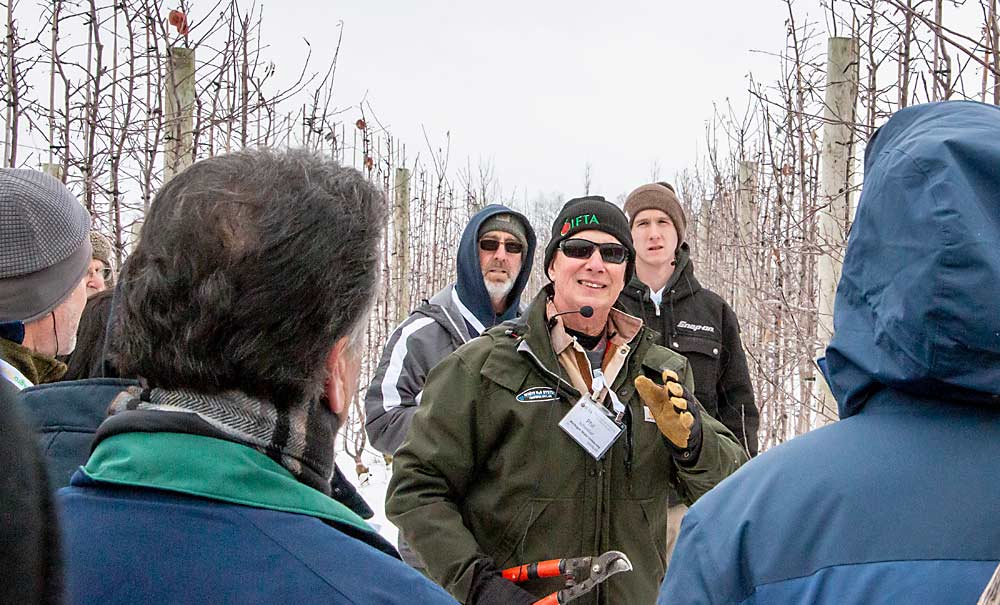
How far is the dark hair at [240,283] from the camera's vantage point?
108 centimetres

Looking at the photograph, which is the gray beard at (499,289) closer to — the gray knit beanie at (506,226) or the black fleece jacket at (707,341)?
the gray knit beanie at (506,226)

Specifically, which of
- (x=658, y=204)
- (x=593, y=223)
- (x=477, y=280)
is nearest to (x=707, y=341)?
(x=658, y=204)

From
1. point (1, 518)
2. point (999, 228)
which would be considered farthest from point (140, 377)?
point (999, 228)

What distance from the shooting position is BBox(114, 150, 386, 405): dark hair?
108 centimetres

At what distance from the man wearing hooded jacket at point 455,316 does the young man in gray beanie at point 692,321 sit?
560 millimetres

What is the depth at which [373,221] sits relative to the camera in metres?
1.23

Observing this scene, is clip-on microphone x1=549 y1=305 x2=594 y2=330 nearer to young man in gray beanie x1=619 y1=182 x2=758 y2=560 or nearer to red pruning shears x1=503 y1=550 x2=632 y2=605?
red pruning shears x1=503 y1=550 x2=632 y2=605

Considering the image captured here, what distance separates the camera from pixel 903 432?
112 centimetres

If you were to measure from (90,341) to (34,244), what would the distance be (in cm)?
43

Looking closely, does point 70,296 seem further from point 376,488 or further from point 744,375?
point 376,488

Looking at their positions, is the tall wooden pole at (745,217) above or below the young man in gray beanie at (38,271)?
above

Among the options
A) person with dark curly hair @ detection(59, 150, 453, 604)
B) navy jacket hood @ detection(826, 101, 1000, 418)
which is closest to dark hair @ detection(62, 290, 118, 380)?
person with dark curly hair @ detection(59, 150, 453, 604)

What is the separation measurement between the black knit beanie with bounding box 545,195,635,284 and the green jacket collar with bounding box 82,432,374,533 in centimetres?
196

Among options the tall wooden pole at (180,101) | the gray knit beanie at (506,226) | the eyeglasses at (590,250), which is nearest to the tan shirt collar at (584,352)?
the eyeglasses at (590,250)
